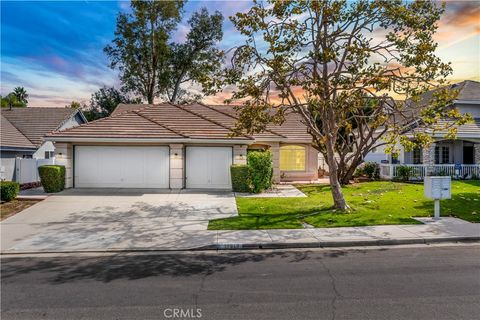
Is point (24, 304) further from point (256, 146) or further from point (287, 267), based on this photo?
point (256, 146)

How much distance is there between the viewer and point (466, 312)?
5.25 metres

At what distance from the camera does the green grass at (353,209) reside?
11.7m

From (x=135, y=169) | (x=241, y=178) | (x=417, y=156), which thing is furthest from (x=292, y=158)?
(x=135, y=169)

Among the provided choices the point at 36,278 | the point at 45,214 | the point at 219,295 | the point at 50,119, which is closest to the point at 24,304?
the point at 36,278

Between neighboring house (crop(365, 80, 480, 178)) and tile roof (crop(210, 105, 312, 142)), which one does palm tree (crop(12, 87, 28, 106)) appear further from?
neighboring house (crop(365, 80, 480, 178))

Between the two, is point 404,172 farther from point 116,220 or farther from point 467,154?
point 116,220

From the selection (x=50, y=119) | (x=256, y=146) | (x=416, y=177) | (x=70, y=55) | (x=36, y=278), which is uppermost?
(x=70, y=55)

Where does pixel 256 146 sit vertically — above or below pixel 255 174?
above

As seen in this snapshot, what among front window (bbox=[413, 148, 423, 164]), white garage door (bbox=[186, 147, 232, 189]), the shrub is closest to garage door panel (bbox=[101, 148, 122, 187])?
white garage door (bbox=[186, 147, 232, 189])

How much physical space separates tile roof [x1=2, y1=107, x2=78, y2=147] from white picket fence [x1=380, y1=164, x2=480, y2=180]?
83.1 ft

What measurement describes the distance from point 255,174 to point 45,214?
966cm

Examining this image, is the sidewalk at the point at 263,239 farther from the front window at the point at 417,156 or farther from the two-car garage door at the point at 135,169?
the front window at the point at 417,156

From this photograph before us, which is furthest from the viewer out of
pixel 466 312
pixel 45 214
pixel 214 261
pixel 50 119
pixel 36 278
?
pixel 50 119

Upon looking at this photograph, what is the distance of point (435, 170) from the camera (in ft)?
77.3
